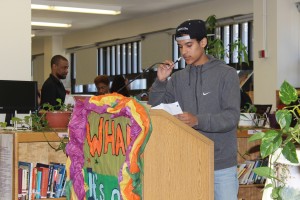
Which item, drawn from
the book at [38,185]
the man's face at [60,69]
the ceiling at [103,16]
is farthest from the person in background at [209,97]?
the ceiling at [103,16]

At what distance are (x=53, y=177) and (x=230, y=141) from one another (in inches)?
59.4

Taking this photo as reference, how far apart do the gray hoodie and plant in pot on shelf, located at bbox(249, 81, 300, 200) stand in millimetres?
1537

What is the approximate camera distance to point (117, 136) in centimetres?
207

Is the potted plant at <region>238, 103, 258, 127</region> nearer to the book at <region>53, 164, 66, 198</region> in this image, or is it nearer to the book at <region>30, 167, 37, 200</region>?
the book at <region>53, 164, 66, 198</region>

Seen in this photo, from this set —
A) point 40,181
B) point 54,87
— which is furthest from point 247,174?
point 54,87

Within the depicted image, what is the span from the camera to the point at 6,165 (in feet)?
12.1

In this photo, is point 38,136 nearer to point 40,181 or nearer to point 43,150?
point 40,181

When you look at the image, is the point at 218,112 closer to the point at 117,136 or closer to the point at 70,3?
the point at 117,136

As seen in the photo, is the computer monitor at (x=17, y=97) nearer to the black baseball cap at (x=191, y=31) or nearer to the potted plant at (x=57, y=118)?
the potted plant at (x=57, y=118)

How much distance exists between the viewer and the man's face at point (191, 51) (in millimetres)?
2930

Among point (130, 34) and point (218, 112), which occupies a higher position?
point (130, 34)

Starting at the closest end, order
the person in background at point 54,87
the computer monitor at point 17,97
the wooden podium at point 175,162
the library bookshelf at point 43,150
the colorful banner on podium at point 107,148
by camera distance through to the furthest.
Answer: the colorful banner on podium at point 107,148, the wooden podium at point 175,162, the library bookshelf at point 43,150, the computer monitor at point 17,97, the person in background at point 54,87

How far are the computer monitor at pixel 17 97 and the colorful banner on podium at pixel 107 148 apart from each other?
2.21 meters

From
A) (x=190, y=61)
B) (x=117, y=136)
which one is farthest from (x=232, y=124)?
(x=117, y=136)
